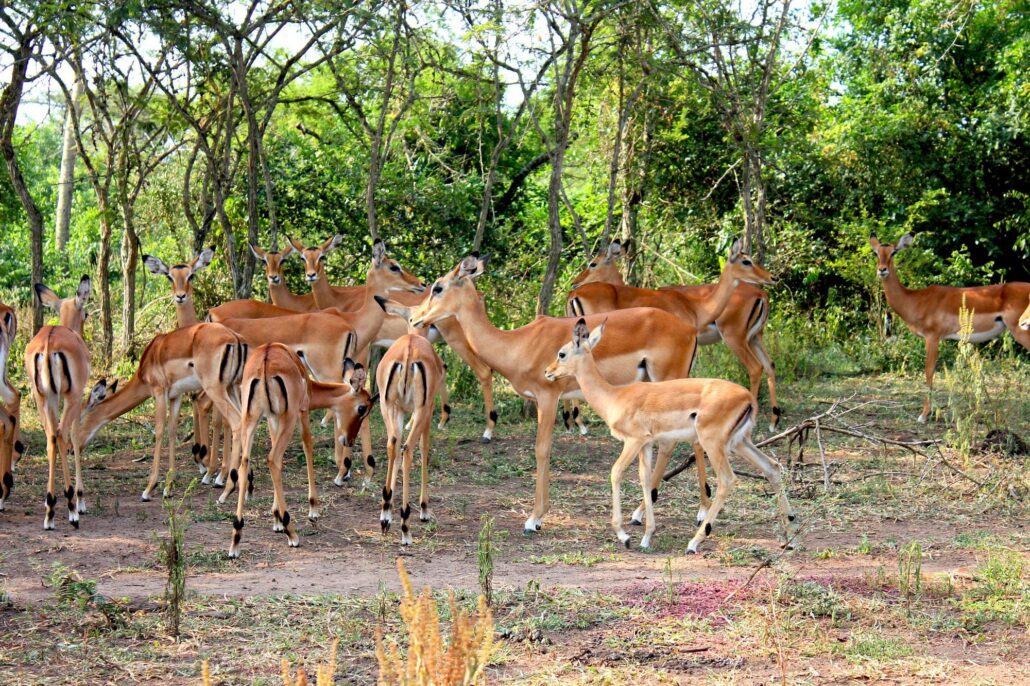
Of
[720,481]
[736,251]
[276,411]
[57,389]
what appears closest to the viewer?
[720,481]

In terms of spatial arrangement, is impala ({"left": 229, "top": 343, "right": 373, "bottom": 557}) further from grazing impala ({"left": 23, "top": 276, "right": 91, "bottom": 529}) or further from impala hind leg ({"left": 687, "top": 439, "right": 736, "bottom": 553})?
impala hind leg ({"left": 687, "top": 439, "right": 736, "bottom": 553})

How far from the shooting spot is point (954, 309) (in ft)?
39.1

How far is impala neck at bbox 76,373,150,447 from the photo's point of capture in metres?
7.95

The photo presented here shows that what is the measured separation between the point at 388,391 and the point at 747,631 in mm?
2867

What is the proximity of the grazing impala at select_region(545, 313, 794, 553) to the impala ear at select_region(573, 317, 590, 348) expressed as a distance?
0.36 m

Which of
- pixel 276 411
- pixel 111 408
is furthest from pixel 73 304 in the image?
pixel 276 411

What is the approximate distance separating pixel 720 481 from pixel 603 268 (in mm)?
5482

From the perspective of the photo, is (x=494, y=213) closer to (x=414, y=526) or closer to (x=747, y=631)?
(x=414, y=526)

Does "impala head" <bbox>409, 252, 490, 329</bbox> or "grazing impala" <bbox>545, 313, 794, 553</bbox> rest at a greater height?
"impala head" <bbox>409, 252, 490, 329</bbox>

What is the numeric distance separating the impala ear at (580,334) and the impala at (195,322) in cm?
263

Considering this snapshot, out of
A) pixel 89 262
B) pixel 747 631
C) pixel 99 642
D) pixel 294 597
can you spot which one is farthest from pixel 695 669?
pixel 89 262

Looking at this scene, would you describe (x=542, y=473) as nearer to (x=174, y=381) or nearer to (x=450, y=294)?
(x=450, y=294)

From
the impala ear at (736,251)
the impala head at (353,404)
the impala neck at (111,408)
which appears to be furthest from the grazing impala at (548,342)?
the impala ear at (736,251)

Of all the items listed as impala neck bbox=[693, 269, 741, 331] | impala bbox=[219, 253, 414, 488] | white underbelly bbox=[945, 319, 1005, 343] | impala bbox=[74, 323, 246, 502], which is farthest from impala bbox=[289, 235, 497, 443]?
white underbelly bbox=[945, 319, 1005, 343]
